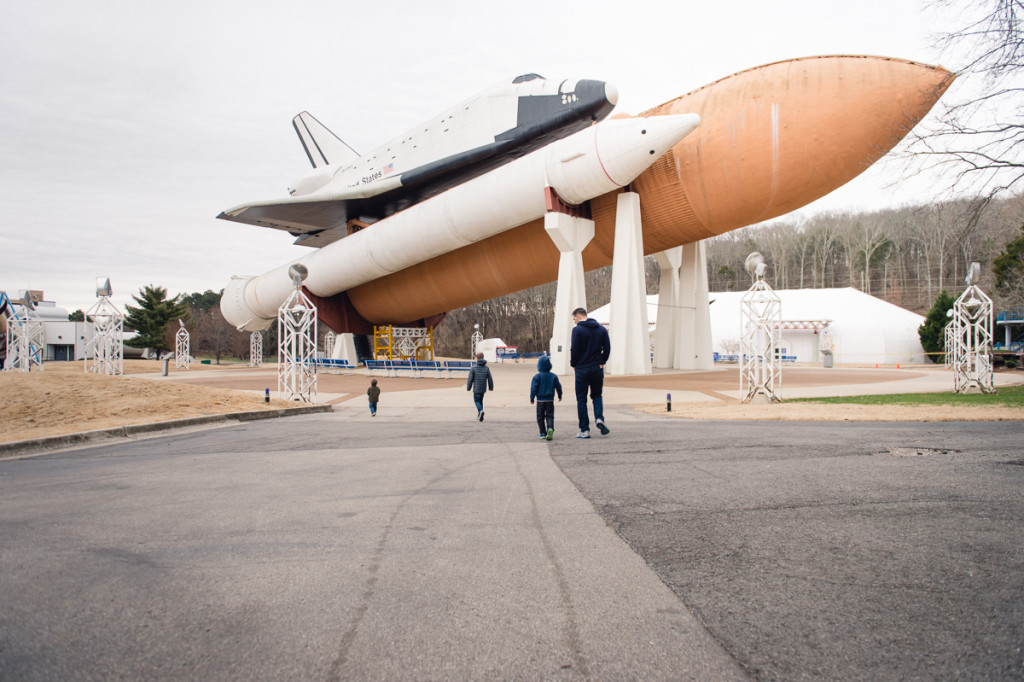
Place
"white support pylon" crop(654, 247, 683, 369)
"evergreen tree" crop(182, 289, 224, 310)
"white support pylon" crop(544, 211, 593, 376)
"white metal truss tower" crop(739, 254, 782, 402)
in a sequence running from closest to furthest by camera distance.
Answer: "white metal truss tower" crop(739, 254, 782, 402), "white support pylon" crop(544, 211, 593, 376), "white support pylon" crop(654, 247, 683, 369), "evergreen tree" crop(182, 289, 224, 310)

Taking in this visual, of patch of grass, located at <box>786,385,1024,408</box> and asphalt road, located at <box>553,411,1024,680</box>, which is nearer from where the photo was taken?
asphalt road, located at <box>553,411,1024,680</box>

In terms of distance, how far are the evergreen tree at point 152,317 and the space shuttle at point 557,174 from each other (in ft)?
95.9

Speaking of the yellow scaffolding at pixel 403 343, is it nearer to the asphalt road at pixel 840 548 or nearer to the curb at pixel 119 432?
the curb at pixel 119 432

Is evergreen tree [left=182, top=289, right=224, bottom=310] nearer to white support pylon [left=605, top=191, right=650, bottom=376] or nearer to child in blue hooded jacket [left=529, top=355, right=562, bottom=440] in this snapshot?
white support pylon [left=605, top=191, right=650, bottom=376]

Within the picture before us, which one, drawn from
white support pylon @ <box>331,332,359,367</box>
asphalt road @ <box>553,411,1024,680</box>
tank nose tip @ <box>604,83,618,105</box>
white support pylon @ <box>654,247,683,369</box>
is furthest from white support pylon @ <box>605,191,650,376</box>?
white support pylon @ <box>331,332,359,367</box>

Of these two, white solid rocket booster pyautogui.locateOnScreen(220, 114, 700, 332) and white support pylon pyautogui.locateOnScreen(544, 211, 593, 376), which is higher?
white solid rocket booster pyautogui.locateOnScreen(220, 114, 700, 332)

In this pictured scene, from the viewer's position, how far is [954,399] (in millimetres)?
12977

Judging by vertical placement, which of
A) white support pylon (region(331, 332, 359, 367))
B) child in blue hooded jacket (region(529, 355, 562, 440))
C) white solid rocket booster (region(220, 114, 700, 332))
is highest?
white solid rocket booster (region(220, 114, 700, 332))

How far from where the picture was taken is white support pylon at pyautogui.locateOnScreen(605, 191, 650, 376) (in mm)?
19375

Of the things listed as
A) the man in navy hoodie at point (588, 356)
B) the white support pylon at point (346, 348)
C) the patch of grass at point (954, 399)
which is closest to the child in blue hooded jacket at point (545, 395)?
the man in navy hoodie at point (588, 356)

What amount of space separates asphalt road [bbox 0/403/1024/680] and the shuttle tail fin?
28.6 meters

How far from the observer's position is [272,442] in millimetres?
8031

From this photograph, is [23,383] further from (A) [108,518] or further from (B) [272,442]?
(A) [108,518]

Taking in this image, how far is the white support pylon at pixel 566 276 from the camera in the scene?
769 inches
